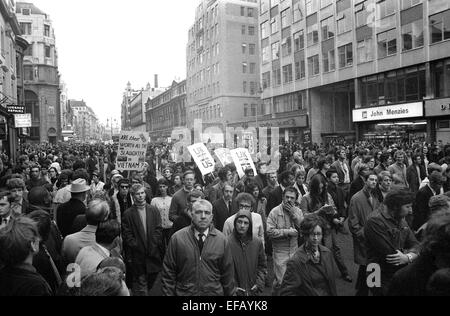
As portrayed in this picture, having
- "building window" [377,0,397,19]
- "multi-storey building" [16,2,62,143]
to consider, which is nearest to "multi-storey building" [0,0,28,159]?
"multi-storey building" [16,2,62,143]

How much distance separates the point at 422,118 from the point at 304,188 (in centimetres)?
2610

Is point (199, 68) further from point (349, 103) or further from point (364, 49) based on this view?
point (364, 49)

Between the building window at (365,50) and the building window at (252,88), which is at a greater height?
the building window at (252,88)

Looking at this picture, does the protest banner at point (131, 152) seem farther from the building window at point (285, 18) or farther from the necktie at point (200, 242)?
the building window at point (285, 18)

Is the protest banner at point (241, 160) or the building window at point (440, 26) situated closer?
the protest banner at point (241, 160)

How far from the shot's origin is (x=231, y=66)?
65062mm

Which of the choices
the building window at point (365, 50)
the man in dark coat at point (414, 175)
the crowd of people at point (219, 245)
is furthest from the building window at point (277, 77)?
the crowd of people at point (219, 245)

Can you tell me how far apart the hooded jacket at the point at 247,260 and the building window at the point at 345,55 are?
3453cm

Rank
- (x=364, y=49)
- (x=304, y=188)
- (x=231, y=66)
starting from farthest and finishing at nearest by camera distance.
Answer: (x=231, y=66)
(x=364, y=49)
(x=304, y=188)

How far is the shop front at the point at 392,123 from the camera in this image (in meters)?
30.2

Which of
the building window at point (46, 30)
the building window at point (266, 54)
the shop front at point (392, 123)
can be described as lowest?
the shop front at point (392, 123)

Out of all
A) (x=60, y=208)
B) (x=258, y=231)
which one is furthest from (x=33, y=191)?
(x=258, y=231)

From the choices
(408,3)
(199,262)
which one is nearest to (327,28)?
(408,3)

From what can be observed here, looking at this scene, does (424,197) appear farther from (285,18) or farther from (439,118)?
(285,18)
